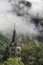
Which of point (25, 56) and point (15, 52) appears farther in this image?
Result: point (15, 52)

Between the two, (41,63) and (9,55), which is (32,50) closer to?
(41,63)

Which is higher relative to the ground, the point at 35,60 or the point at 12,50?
the point at 35,60

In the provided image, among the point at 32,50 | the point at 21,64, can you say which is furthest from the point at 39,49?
the point at 21,64

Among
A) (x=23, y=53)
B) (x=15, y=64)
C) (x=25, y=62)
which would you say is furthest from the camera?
(x=23, y=53)

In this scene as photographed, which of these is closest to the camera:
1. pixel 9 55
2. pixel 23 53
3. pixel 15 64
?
pixel 15 64

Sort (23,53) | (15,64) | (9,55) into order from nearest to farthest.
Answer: (15,64) → (23,53) → (9,55)

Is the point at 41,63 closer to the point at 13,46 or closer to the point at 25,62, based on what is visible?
the point at 25,62

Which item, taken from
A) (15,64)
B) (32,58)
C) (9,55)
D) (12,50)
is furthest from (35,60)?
(12,50)

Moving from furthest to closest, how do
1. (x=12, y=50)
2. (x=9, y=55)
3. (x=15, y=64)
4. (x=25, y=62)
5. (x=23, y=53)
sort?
(x=12, y=50), (x=9, y=55), (x=23, y=53), (x=25, y=62), (x=15, y=64)

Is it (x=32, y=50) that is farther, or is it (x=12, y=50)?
(x=12, y=50)
